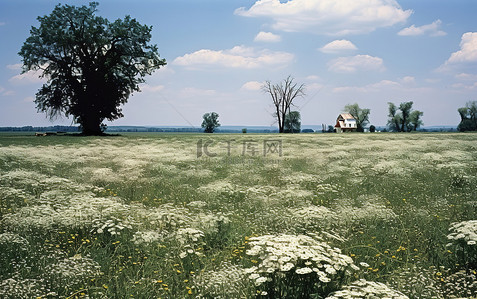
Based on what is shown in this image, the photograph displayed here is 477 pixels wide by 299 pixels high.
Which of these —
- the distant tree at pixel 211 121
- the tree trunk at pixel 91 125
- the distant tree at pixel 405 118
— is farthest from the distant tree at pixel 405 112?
the tree trunk at pixel 91 125

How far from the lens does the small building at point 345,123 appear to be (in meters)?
120

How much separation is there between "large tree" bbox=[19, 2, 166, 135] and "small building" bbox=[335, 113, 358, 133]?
86.9 metres

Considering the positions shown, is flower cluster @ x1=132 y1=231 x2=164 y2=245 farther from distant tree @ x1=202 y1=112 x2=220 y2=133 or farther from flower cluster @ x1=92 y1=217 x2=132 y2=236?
distant tree @ x1=202 y1=112 x2=220 y2=133

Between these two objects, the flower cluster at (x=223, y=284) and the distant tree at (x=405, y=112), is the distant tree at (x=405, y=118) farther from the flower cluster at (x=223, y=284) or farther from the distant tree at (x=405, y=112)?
the flower cluster at (x=223, y=284)

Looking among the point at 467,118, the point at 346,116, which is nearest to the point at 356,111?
the point at 346,116

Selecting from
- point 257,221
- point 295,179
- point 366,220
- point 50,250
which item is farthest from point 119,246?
point 295,179

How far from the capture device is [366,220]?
7582mm

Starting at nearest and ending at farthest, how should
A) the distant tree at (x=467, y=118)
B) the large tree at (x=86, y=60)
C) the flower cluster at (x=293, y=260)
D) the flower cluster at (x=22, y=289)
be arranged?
the flower cluster at (x=293, y=260)
the flower cluster at (x=22, y=289)
the large tree at (x=86, y=60)
the distant tree at (x=467, y=118)

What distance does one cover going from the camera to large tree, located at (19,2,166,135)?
46938mm

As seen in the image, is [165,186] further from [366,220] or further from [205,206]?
[366,220]

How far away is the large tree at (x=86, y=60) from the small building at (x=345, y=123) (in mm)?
86865

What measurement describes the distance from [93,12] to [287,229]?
53.8m

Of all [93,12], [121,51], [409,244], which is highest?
[93,12]

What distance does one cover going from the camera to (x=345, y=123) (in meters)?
123
